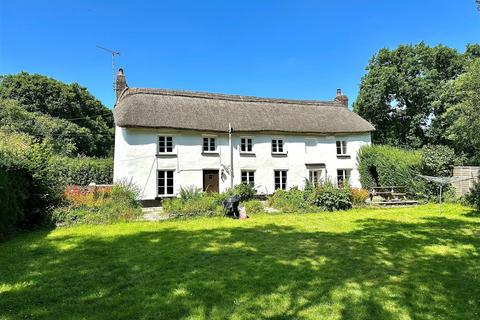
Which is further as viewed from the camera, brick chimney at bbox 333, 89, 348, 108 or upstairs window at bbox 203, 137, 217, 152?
brick chimney at bbox 333, 89, 348, 108

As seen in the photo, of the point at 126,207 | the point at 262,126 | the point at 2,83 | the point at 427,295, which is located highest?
the point at 2,83

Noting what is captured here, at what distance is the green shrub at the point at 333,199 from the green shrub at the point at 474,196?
6361mm

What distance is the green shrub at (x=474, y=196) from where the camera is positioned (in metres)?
16.3

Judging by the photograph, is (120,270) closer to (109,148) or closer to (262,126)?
(262,126)

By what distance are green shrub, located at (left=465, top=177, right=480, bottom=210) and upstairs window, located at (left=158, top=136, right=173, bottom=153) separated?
57.3 ft

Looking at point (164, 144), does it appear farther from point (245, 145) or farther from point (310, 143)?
point (310, 143)

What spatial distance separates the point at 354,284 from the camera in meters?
5.93

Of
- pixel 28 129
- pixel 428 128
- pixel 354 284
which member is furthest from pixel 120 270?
pixel 428 128

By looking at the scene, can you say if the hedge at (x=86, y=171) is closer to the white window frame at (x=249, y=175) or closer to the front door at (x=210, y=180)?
the front door at (x=210, y=180)

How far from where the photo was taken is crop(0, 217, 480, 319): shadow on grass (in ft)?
16.0

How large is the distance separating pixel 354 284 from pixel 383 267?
1447 millimetres

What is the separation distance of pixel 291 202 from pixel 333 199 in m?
2.13

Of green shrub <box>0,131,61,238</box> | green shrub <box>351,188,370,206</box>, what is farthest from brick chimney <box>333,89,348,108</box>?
green shrub <box>0,131,61,238</box>

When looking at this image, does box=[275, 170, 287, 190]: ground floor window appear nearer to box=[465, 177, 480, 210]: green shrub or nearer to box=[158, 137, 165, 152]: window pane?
box=[158, 137, 165, 152]: window pane
